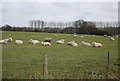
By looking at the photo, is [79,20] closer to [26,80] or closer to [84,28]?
[84,28]

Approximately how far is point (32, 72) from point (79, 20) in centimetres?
8571

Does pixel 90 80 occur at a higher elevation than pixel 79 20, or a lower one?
lower

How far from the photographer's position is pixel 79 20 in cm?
9094

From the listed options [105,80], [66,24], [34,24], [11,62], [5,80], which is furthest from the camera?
[66,24]

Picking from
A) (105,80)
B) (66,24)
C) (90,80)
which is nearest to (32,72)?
(90,80)

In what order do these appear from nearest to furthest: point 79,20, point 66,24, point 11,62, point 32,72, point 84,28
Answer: point 32,72 < point 11,62 < point 84,28 < point 79,20 < point 66,24

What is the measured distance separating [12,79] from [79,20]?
8695 centimetres

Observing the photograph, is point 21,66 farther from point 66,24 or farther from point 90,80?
point 66,24

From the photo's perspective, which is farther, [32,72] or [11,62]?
[11,62]

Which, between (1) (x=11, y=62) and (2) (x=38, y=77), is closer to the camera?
(2) (x=38, y=77)

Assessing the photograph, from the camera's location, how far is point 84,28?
75.9 meters

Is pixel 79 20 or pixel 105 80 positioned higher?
pixel 79 20

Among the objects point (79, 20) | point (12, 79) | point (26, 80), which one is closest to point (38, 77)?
point (26, 80)

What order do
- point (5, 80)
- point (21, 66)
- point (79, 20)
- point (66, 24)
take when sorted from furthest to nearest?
point (66, 24), point (79, 20), point (21, 66), point (5, 80)
